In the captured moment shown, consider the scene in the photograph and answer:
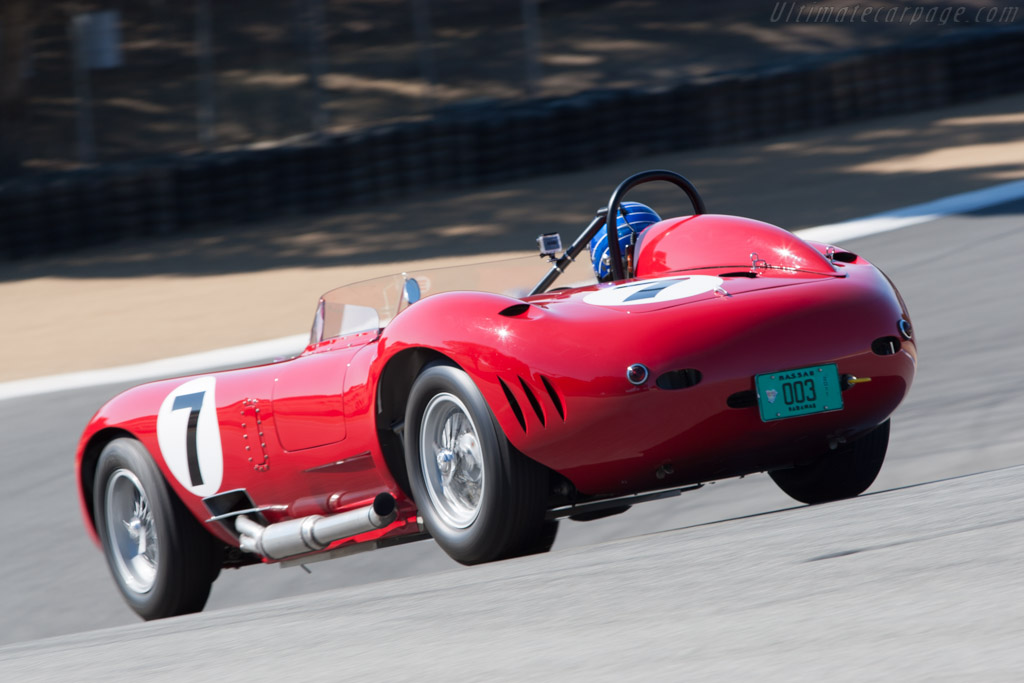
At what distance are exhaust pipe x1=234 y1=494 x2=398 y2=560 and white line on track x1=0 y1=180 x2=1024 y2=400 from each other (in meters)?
4.43

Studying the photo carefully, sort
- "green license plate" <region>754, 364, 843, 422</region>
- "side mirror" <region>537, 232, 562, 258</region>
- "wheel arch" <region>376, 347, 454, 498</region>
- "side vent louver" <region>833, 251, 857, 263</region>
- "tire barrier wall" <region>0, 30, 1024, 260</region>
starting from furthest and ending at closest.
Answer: "tire barrier wall" <region>0, 30, 1024, 260</region>
"side mirror" <region>537, 232, 562, 258</region>
"side vent louver" <region>833, 251, 857, 263</region>
"wheel arch" <region>376, 347, 454, 498</region>
"green license plate" <region>754, 364, 843, 422</region>

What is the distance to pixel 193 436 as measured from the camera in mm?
5434

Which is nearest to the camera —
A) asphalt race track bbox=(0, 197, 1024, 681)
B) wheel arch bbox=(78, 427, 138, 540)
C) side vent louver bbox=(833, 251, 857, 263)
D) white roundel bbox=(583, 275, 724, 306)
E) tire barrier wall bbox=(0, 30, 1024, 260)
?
asphalt race track bbox=(0, 197, 1024, 681)

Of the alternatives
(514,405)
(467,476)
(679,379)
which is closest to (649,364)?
(679,379)

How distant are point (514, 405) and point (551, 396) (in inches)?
4.4

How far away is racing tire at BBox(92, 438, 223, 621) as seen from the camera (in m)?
5.58

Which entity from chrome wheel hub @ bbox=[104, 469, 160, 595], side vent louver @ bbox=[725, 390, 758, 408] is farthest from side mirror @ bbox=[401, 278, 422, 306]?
chrome wheel hub @ bbox=[104, 469, 160, 595]

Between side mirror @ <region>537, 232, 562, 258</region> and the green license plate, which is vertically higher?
side mirror @ <region>537, 232, 562, 258</region>

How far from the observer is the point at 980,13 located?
902 inches

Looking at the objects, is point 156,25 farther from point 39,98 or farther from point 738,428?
point 738,428

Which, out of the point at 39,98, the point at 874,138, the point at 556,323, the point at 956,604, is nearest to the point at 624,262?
the point at 556,323

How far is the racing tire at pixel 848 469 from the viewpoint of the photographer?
195 inches

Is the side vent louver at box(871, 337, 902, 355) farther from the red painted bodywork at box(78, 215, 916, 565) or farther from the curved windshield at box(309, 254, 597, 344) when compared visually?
the curved windshield at box(309, 254, 597, 344)
